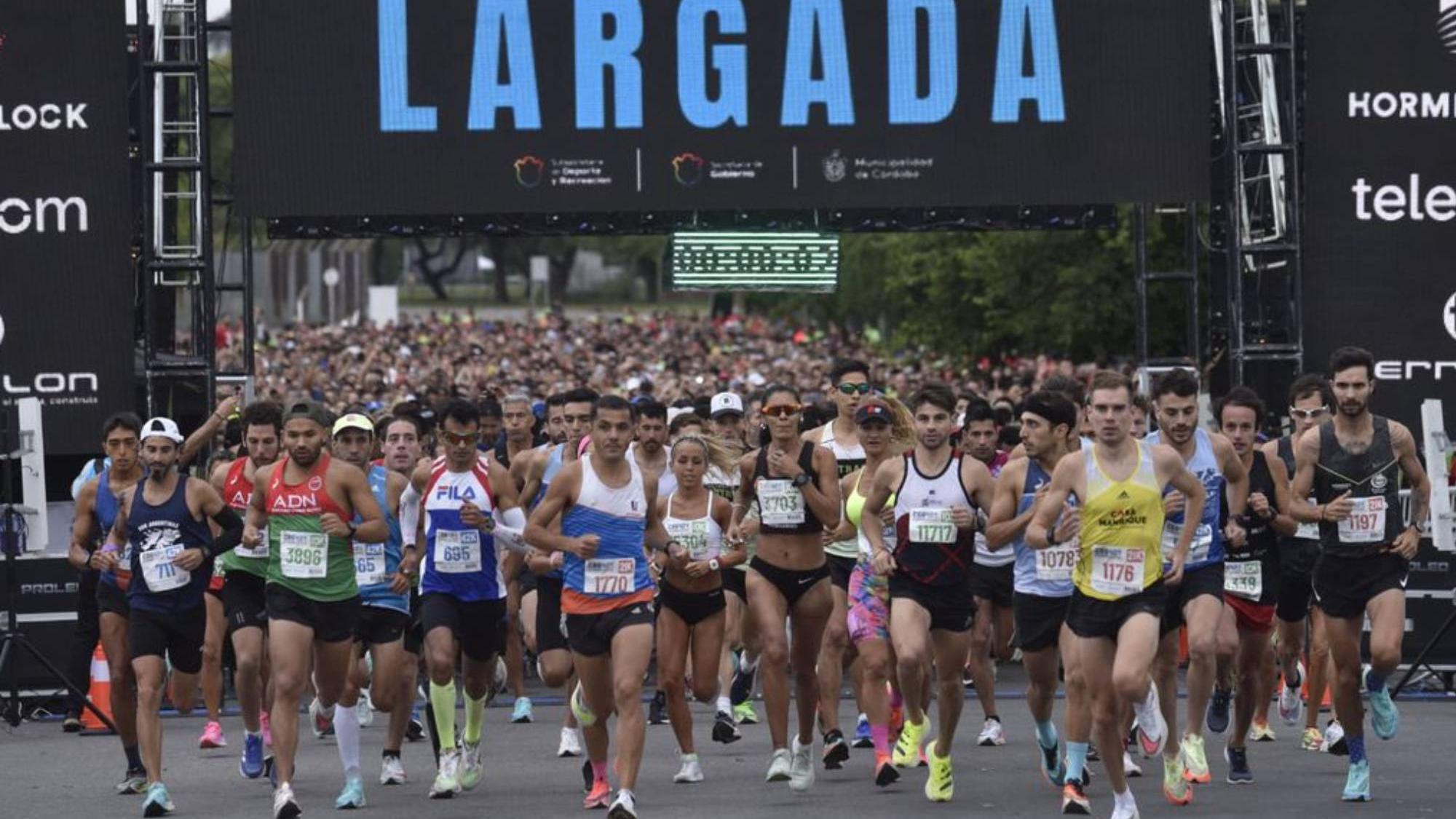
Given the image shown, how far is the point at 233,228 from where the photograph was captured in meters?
37.7

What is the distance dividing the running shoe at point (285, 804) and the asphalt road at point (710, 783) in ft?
1.65

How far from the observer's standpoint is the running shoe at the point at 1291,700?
14.8 m

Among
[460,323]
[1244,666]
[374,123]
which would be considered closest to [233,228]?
[374,123]

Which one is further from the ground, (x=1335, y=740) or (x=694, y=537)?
(x=694, y=537)

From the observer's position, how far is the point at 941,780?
476 inches

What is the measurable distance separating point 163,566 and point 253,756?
148 cm

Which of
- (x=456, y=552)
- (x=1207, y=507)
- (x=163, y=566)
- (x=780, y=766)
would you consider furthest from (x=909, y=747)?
(x=163, y=566)

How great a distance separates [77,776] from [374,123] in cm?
793

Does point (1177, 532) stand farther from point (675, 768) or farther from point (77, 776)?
point (77, 776)

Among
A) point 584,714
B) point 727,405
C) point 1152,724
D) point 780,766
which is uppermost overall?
point 727,405

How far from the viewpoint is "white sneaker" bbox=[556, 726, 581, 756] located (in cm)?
1421

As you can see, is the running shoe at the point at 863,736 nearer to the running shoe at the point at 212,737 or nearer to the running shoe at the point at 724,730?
the running shoe at the point at 724,730

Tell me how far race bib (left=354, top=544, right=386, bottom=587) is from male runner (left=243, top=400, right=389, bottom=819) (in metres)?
0.50

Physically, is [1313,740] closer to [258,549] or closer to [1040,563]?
[1040,563]
